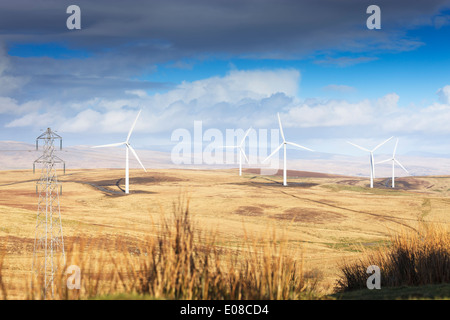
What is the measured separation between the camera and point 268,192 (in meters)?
104

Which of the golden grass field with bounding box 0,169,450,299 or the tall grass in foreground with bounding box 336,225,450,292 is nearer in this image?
the tall grass in foreground with bounding box 336,225,450,292

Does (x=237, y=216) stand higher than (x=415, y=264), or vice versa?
(x=415, y=264)

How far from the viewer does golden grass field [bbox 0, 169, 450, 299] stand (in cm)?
3960

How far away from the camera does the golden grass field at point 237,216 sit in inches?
1559

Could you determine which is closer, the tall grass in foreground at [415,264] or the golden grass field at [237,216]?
the tall grass in foreground at [415,264]

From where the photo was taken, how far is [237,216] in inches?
2904

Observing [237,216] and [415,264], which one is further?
[237,216]

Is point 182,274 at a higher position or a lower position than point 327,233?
higher
